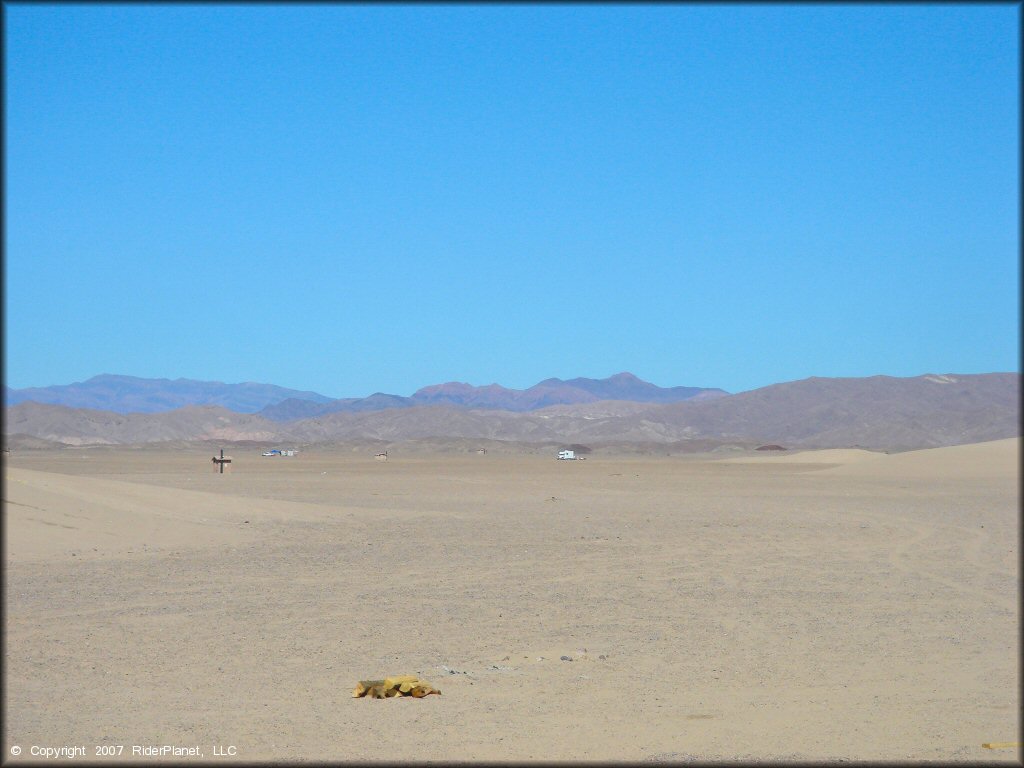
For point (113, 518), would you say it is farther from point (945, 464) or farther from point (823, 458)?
point (823, 458)

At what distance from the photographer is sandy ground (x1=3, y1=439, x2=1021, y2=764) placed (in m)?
8.31

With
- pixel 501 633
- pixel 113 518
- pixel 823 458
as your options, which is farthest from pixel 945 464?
pixel 501 633

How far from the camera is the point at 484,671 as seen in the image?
34.2ft

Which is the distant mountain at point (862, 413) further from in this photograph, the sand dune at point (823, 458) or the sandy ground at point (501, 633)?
the sandy ground at point (501, 633)

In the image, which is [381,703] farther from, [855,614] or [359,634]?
[855,614]

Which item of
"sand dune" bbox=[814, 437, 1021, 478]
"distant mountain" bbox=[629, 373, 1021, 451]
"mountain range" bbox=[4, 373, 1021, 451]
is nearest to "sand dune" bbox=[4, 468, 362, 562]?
"sand dune" bbox=[814, 437, 1021, 478]

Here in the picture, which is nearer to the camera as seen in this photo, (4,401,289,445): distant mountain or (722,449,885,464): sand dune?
(722,449,885,464): sand dune

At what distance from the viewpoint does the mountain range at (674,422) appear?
137625mm

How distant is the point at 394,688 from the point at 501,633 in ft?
9.65

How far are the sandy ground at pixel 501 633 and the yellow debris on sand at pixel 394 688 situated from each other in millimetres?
133

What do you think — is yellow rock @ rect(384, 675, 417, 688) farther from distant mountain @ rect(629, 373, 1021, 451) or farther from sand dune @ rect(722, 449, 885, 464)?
distant mountain @ rect(629, 373, 1021, 451)

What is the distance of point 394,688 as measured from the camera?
9.44m

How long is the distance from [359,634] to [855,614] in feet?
19.2

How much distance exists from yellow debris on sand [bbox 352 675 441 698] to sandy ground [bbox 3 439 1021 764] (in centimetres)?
13
